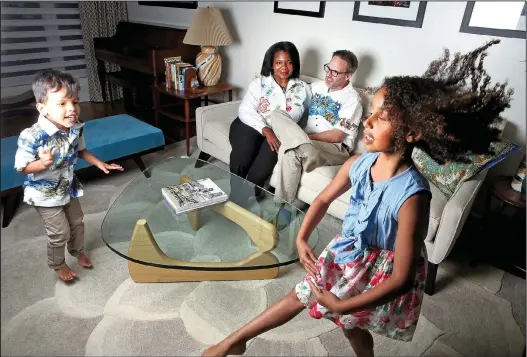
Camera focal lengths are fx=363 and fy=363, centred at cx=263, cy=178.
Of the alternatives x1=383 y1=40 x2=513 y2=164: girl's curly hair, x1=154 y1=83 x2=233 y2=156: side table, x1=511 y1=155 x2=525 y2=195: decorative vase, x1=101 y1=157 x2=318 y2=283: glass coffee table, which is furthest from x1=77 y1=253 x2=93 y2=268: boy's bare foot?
x1=511 y1=155 x2=525 y2=195: decorative vase

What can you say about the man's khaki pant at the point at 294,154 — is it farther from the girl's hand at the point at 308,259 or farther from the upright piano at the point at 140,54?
the upright piano at the point at 140,54

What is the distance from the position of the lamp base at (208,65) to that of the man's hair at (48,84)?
5.66 ft

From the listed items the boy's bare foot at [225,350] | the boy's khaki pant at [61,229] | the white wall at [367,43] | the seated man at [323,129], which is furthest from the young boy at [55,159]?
the white wall at [367,43]

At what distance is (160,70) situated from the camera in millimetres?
3006

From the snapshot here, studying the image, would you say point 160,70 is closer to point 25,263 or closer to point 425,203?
point 25,263

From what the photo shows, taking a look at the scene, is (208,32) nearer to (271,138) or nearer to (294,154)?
(271,138)

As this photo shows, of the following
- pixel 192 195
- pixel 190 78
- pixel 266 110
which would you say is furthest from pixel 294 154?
pixel 190 78

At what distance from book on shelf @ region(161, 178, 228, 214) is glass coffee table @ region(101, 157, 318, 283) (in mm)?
29

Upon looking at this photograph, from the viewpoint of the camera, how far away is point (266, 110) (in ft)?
7.50

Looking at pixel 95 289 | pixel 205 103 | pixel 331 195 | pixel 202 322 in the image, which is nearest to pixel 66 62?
pixel 205 103

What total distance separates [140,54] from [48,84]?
95.2 inches

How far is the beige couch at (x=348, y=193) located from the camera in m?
1.53

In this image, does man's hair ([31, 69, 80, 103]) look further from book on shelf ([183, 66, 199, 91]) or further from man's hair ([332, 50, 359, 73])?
book on shelf ([183, 66, 199, 91])

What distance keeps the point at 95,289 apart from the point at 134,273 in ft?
0.57
